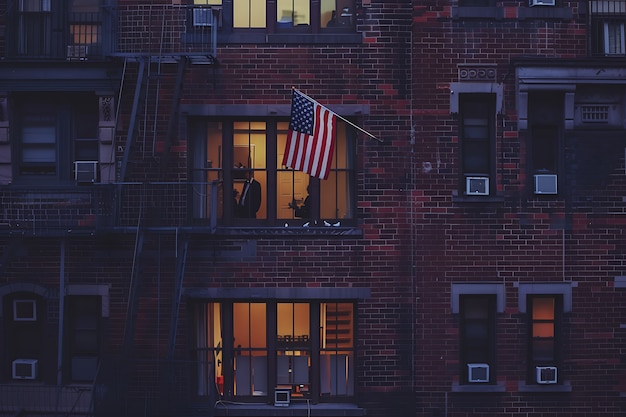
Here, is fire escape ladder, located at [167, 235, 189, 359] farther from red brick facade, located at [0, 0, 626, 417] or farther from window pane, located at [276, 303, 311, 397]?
window pane, located at [276, 303, 311, 397]

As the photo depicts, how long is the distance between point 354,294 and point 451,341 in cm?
192

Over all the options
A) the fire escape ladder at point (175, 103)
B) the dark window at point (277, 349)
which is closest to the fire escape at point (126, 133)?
the fire escape ladder at point (175, 103)

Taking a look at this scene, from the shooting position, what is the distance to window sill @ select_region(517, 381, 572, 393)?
14000mm

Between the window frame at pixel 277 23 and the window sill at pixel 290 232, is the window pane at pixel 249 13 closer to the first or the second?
the window frame at pixel 277 23

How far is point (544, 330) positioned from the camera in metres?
14.3

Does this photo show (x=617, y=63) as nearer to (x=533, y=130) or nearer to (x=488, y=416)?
(x=533, y=130)

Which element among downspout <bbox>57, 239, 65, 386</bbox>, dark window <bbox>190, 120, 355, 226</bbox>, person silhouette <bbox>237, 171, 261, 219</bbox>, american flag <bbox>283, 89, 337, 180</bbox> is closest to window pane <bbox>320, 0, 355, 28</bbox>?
dark window <bbox>190, 120, 355, 226</bbox>

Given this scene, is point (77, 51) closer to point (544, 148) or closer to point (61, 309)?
point (61, 309)

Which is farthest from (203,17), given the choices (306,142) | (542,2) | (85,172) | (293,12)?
(542,2)

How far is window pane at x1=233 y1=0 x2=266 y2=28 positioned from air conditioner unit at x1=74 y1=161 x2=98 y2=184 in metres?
3.70

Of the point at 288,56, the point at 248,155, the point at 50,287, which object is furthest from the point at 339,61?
the point at 50,287

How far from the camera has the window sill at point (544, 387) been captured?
1400 cm

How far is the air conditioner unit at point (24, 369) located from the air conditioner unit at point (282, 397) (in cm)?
437

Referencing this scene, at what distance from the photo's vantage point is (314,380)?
14.3m
